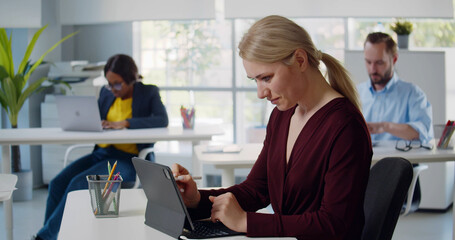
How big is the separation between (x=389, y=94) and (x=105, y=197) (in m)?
2.47

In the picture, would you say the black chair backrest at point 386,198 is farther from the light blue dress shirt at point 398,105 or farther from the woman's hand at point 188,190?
the light blue dress shirt at point 398,105

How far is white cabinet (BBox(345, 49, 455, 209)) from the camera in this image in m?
4.95

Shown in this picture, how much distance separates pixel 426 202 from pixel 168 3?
115 inches

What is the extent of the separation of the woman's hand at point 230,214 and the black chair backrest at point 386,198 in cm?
40

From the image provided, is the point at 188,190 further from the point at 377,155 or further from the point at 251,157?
the point at 377,155

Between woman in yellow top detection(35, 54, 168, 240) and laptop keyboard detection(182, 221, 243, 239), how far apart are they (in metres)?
1.96

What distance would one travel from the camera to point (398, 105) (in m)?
4.08

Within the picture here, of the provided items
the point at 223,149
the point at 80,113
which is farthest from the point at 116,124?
the point at 223,149

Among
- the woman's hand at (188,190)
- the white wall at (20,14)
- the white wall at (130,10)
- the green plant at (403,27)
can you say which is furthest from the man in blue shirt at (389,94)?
the white wall at (20,14)

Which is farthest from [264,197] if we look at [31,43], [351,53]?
[31,43]

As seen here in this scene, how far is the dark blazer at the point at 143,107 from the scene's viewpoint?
4356mm

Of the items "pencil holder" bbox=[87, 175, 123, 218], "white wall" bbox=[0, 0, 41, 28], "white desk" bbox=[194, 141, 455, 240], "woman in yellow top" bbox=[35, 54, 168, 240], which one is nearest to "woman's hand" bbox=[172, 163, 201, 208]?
"pencil holder" bbox=[87, 175, 123, 218]

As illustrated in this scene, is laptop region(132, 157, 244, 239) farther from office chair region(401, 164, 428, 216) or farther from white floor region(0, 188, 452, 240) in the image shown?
white floor region(0, 188, 452, 240)

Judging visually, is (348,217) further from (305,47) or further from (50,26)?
(50,26)
